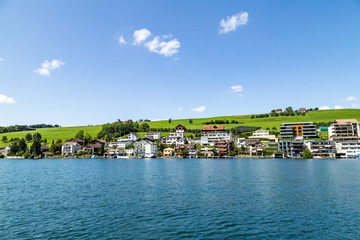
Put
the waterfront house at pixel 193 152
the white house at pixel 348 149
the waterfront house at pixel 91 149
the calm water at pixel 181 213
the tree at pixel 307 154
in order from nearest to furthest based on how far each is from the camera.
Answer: the calm water at pixel 181 213, the white house at pixel 348 149, the tree at pixel 307 154, the waterfront house at pixel 193 152, the waterfront house at pixel 91 149

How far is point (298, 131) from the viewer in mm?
191875

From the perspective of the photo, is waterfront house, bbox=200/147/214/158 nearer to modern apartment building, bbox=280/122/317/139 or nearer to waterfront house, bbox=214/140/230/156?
waterfront house, bbox=214/140/230/156

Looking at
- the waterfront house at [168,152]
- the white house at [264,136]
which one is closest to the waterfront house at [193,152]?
the waterfront house at [168,152]

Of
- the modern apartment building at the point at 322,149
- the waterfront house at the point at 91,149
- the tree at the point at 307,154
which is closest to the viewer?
the tree at the point at 307,154

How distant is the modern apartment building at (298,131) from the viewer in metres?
187

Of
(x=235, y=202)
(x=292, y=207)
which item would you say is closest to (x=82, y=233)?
(x=235, y=202)

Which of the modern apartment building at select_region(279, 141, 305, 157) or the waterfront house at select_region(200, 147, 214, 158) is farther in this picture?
the waterfront house at select_region(200, 147, 214, 158)

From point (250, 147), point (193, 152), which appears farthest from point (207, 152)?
point (250, 147)

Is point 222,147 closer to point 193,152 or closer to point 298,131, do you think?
point 193,152

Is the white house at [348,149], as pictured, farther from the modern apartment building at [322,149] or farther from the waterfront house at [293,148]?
the waterfront house at [293,148]

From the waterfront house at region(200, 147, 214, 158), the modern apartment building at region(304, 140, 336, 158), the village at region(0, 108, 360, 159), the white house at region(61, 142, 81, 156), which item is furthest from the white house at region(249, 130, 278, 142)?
the white house at region(61, 142, 81, 156)

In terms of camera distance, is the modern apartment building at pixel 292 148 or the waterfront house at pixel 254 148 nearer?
the modern apartment building at pixel 292 148

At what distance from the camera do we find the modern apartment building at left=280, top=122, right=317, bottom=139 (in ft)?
613

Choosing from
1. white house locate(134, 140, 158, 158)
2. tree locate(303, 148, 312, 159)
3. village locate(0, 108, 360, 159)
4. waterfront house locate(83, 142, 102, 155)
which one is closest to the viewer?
tree locate(303, 148, 312, 159)
